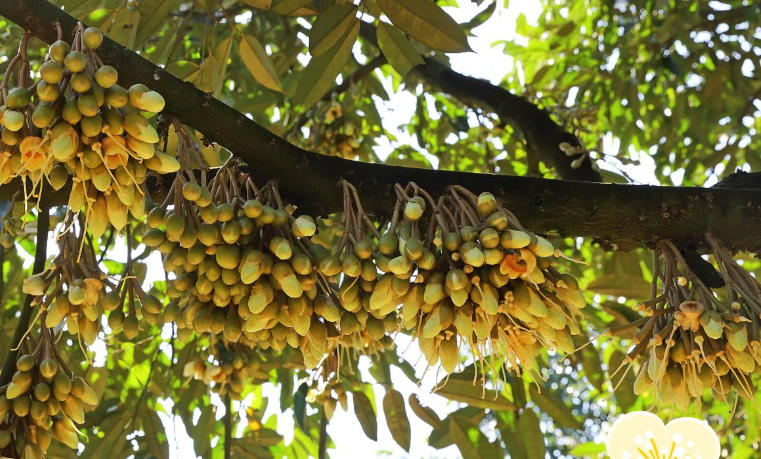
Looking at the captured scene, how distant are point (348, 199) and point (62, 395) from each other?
0.60 m

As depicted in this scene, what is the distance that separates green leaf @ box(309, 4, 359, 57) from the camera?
153cm

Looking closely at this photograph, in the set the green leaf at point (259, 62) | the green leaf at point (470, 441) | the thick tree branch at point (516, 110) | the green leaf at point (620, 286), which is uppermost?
the thick tree branch at point (516, 110)

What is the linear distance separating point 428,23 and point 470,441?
110 cm

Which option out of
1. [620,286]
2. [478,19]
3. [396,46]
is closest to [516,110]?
[478,19]

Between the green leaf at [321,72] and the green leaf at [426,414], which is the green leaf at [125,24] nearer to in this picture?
the green leaf at [321,72]

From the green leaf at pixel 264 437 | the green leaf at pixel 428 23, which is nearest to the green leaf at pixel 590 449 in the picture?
the green leaf at pixel 264 437

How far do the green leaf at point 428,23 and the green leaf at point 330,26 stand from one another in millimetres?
96

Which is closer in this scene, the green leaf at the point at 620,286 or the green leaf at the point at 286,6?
the green leaf at the point at 286,6

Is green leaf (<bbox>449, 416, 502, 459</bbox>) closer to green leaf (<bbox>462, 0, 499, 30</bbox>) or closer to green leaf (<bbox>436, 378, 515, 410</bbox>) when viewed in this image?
green leaf (<bbox>436, 378, 515, 410</bbox>)

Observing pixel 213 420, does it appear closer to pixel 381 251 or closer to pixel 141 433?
pixel 141 433

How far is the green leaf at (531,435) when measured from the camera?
6.62ft

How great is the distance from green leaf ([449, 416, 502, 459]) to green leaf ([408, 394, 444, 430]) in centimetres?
6

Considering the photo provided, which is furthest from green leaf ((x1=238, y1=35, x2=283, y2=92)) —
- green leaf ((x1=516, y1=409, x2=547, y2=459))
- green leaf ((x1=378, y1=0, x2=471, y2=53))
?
green leaf ((x1=516, y1=409, x2=547, y2=459))

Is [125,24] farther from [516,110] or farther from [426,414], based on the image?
[516,110]
